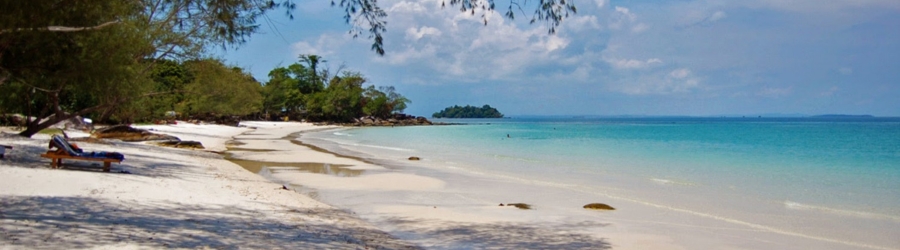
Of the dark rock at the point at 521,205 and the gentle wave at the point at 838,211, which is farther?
the gentle wave at the point at 838,211

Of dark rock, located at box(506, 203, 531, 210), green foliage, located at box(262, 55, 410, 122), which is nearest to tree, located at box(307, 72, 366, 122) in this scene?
green foliage, located at box(262, 55, 410, 122)

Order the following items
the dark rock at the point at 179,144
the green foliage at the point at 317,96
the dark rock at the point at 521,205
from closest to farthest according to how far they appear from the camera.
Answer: the dark rock at the point at 521,205, the dark rock at the point at 179,144, the green foliage at the point at 317,96

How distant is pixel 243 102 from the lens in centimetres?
5981

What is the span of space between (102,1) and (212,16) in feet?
5.69

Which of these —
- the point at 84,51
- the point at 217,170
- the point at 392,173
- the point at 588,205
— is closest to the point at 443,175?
the point at 392,173

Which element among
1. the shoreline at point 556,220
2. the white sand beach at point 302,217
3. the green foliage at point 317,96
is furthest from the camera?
the green foliage at point 317,96

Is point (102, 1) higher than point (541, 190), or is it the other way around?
point (102, 1)

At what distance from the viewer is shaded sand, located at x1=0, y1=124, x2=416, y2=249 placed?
254 inches

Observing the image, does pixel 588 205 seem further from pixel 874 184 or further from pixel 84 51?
pixel 874 184

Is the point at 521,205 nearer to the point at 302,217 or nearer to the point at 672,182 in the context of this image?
the point at 302,217

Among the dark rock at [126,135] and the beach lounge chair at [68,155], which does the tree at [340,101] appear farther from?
the beach lounge chair at [68,155]

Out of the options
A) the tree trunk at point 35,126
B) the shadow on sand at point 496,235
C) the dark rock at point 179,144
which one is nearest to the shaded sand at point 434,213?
the shadow on sand at point 496,235

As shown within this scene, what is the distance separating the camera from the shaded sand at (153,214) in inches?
254

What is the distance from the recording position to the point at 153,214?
8125mm
